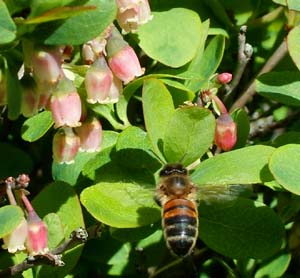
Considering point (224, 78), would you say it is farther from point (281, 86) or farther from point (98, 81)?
point (98, 81)

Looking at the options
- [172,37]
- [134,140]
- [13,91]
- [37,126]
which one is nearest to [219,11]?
[172,37]

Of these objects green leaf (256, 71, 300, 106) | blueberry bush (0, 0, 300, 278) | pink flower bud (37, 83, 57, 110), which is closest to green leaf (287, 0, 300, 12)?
blueberry bush (0, 0, 300, 278)

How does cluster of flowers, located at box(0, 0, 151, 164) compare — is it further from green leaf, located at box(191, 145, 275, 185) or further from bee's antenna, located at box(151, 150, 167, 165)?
green leaf, located at box(191, 145, 275, 185)

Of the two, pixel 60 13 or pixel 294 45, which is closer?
pixel 60 13

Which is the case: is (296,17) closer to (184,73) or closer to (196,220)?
(184,73)

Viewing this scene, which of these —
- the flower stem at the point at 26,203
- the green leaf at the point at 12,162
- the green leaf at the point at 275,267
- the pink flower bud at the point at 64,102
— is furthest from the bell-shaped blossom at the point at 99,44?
the green leaf at the point at 275,267

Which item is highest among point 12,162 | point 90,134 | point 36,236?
point 90,134
